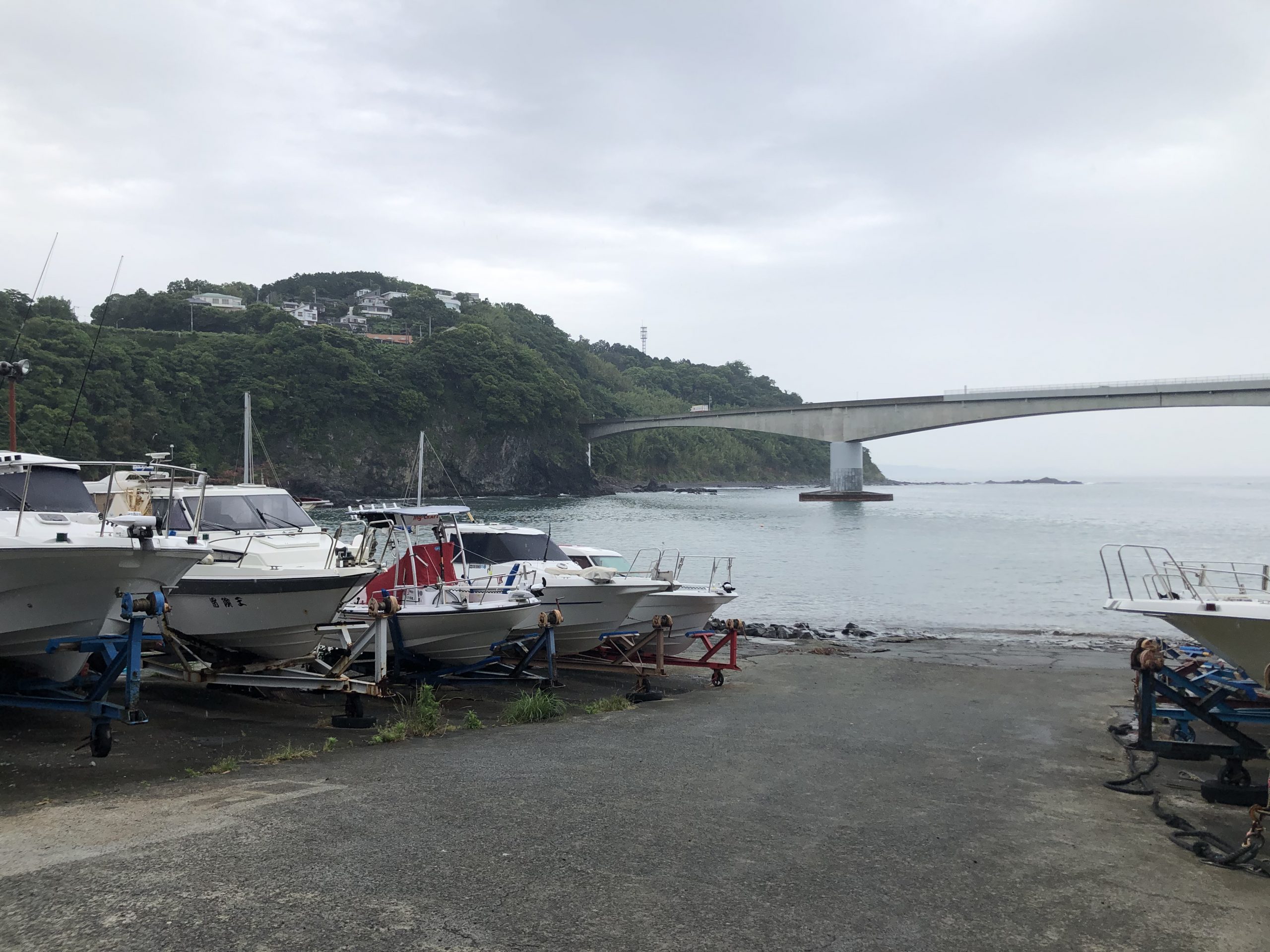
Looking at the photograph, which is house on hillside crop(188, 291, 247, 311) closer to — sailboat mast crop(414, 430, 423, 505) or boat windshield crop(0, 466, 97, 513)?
sailboat mast crop(414, 430, 423, 505)

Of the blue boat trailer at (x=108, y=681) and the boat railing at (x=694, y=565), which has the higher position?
the blue boat trailer at (x=108, y=681)

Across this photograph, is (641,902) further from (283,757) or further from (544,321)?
(544,321)

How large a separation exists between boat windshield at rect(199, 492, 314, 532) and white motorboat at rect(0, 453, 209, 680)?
3.63 meters

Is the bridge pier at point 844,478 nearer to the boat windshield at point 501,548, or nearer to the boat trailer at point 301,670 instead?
the boat windshield at point 501,548

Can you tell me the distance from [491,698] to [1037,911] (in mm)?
8847

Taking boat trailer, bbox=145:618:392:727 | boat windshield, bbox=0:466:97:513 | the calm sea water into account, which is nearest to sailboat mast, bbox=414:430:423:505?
boat trailer, bbox=145:618:392:727

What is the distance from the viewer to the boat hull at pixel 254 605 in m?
10.8

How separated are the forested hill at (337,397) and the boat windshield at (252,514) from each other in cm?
3068

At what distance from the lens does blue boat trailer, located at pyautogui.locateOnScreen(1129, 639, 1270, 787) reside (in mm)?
7945

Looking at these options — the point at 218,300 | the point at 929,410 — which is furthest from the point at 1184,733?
the point at 218,300

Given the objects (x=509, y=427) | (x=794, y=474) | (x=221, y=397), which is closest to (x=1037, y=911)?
(x=221, y=397)

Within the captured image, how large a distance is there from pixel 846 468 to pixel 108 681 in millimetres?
93766

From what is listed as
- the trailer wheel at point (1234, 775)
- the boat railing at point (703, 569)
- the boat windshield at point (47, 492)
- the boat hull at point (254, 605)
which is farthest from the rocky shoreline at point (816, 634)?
the boat windshield at point (47, 492)

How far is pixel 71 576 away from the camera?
A: 8602 millimetres
